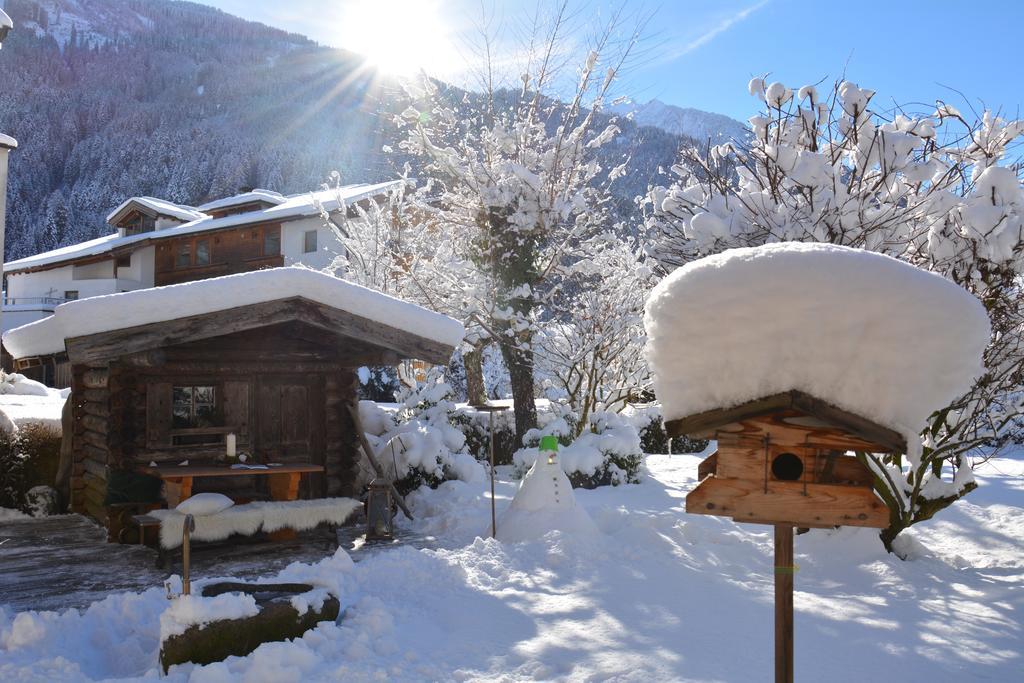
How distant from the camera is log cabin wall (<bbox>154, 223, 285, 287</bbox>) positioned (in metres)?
30.8

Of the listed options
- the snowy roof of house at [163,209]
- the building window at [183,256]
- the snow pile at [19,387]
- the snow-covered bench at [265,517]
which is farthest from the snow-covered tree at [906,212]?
the snowy roof of house at [163,209]

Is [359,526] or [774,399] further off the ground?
[774,399]

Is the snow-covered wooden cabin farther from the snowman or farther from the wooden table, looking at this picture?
the snowman

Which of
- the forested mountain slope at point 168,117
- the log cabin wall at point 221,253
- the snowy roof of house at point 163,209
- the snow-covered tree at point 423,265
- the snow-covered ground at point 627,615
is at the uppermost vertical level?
the forested mountain slope at point 168,117

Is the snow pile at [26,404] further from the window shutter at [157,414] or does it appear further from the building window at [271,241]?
the building window at [271,241]

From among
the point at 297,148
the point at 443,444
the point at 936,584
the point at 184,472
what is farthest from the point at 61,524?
the point at 297,148

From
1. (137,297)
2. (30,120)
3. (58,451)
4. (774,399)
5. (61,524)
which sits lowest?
(61,524)

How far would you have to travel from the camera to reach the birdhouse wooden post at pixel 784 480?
11.2ft

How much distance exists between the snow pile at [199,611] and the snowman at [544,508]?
12.4ft

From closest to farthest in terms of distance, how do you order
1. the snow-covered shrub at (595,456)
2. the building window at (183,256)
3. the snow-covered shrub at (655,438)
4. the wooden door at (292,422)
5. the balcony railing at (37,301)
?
the wooden door at (292,422) → the snow-covered shrub at (595,456) → the snow-covered shrub at (655,438) → the building window at (183,256) → the balcony railing at (37,301)

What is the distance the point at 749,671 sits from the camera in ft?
17.0

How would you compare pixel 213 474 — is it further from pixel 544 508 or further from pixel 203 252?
pixel 203 252

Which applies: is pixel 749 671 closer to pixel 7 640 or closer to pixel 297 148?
pixel 7 640

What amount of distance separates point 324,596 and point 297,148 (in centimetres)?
8581
